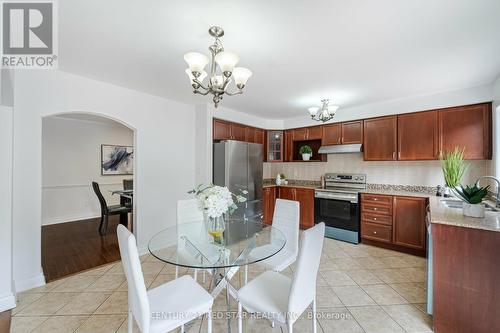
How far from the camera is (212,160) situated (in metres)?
3.95

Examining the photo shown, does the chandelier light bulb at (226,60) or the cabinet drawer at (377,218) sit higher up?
the chandelier light bulb at (226,60)

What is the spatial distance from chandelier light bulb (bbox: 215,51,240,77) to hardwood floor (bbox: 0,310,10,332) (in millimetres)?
2778

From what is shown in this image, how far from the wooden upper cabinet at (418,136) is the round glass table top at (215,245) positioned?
2.70 m

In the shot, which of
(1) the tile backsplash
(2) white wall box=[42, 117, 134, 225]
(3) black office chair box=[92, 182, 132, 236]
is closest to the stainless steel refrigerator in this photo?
(1) the tile backsplash

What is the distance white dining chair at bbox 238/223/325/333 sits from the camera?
1351 millimetres

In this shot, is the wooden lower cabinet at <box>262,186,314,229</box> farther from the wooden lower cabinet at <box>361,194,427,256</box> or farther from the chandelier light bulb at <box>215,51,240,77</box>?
the chandelier light bulb at <box>215,51,240,77</box>

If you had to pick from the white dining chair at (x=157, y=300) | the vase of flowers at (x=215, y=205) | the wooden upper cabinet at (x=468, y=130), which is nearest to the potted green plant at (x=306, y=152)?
the wooden upper cabinet at (x=468, y=130)

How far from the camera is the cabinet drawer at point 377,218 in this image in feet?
11.6

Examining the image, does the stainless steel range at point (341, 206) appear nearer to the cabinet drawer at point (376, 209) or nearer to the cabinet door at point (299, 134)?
the cabinet drawer at point (376, 209)

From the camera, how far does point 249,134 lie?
4.69 meters

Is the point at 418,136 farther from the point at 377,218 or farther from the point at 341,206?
the point at 341,206

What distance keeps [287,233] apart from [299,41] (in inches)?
75.6

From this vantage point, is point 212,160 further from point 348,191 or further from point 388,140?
point 388,140

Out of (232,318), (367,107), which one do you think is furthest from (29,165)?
(367,107)
